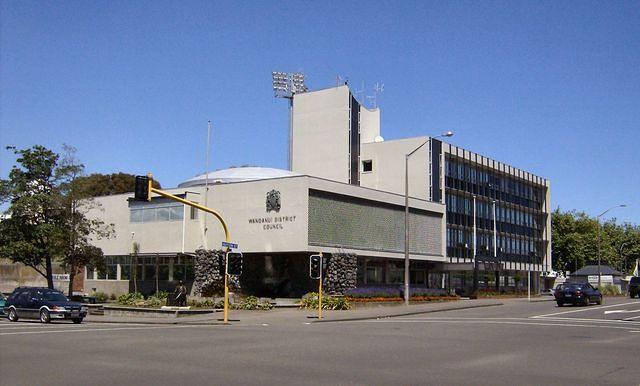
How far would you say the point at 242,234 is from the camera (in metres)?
48.9

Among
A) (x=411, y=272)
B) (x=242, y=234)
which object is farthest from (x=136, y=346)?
(x=411, y=272)

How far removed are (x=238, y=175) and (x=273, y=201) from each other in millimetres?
13260

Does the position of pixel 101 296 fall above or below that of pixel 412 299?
below

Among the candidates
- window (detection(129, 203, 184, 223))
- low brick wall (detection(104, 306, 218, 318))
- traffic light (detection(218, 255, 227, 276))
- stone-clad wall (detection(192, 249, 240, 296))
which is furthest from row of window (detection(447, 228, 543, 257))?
traffic light (detection(218, 255, 227, 276))

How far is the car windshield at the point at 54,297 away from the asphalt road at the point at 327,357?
6845mm

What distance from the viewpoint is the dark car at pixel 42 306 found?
2938 centimetres

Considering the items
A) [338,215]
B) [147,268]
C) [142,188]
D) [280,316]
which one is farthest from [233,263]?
[147,268]

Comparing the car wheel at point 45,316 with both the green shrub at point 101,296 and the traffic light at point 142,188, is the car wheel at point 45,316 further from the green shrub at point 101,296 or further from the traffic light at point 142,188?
the green shrub at point 101,296

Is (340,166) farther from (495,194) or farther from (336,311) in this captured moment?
(336,311)

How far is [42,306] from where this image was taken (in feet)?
97.5

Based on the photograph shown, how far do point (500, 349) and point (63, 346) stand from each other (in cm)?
1165

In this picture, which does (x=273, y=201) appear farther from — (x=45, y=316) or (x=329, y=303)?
(x=45, y=316)

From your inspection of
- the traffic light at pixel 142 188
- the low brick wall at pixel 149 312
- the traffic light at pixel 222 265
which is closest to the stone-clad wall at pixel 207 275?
the low brick wall at pixel 149 312

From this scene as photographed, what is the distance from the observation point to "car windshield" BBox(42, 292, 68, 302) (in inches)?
1180
